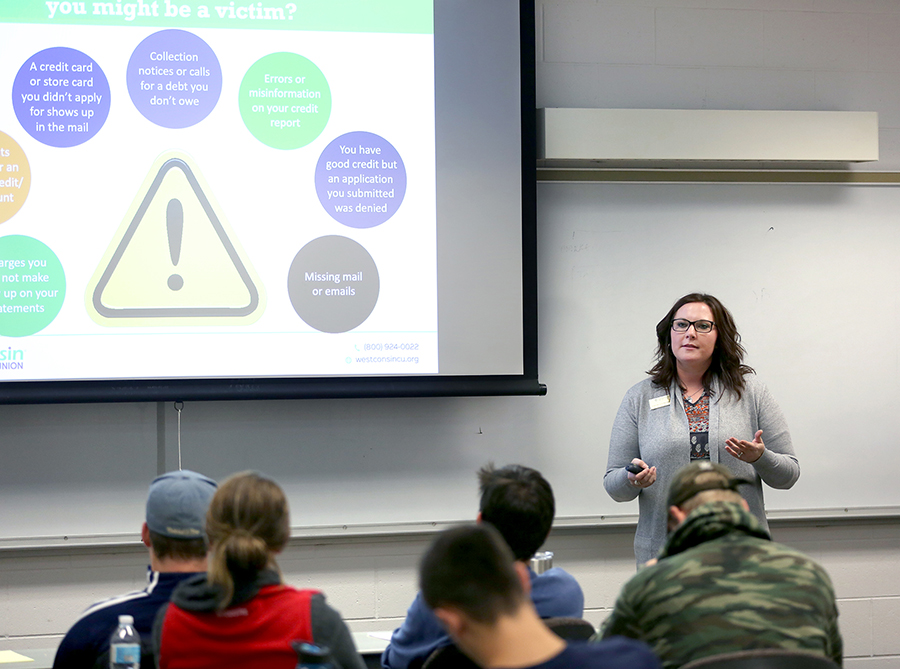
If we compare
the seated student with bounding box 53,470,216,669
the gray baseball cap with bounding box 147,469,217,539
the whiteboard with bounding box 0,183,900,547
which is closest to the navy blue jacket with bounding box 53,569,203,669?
the seated student with bounding box 53,470,216,669

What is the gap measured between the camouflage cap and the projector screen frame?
1517mm

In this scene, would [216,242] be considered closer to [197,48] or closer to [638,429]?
[197,48]

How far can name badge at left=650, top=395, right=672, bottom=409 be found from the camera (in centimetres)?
271

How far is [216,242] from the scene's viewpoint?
3.04m

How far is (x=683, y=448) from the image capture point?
8.70 feet

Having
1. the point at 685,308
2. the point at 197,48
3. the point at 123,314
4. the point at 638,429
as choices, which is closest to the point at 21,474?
the point at 123,314

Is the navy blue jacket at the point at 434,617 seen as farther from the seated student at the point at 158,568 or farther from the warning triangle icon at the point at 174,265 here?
the warning triangle icon at the point at 174,265

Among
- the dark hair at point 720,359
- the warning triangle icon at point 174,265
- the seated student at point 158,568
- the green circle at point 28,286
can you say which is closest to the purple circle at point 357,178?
the warning triangle icon at point 174,265

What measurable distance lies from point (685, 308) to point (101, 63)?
2.27 meters

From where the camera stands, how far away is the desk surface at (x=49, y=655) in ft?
6.72

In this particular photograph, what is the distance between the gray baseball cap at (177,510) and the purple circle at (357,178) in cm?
165

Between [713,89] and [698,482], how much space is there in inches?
92.5

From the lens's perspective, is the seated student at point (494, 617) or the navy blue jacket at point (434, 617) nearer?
the seated student at point (494, 617)

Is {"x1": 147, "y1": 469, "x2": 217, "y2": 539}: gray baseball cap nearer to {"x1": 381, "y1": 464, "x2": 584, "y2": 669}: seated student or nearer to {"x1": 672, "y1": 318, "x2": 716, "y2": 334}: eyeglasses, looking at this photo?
{"x1": 381, "y1": 464, "x2": 584, "y2": 669}: seated student
